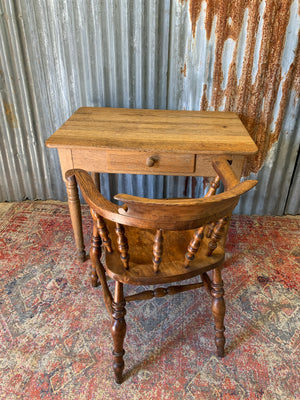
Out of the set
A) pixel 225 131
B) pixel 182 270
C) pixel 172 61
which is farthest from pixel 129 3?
pixel 182 270

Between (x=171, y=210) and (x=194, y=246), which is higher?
(x=171, y=210)

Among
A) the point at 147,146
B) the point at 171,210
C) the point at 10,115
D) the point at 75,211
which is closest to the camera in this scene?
the point at 171,210

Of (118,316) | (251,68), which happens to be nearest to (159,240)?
(118,316)

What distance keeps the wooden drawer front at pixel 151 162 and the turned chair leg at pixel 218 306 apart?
23.7 inches

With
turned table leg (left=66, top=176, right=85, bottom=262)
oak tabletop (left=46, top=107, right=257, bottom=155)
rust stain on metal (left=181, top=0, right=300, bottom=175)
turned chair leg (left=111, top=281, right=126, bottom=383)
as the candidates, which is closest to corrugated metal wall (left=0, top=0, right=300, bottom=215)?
rust stain on metal (left=181, top=0, right=300, bottom=175)

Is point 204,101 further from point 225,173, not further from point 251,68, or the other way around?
point 225,173

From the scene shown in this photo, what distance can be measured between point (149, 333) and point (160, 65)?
1826mm

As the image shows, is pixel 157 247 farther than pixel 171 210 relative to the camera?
Yes

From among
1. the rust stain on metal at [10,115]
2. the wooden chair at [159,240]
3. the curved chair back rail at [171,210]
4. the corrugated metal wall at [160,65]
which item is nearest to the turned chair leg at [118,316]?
the wooden chair at [159,240]

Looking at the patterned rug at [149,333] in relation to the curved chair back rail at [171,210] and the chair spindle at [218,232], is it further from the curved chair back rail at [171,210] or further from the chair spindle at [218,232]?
the curved chair back rail at [171,210]

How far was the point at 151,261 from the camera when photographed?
1.42 m

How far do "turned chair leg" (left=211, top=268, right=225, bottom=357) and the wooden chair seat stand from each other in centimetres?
14

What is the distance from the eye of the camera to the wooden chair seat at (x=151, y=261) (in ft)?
4.26

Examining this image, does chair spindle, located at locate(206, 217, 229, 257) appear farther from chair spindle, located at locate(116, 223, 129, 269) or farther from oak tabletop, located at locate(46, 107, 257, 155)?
oak tabletop, located at locate(46, 107, 257, 155)
